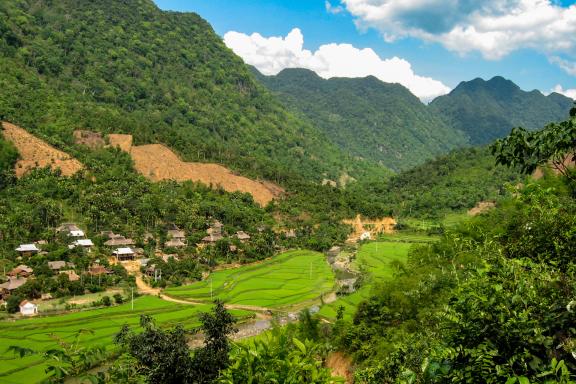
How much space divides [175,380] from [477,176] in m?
99.8

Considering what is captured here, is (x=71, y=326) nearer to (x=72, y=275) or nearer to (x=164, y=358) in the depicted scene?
(x=72, y=275)

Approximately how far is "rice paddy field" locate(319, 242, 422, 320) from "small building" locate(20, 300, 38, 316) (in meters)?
23.5

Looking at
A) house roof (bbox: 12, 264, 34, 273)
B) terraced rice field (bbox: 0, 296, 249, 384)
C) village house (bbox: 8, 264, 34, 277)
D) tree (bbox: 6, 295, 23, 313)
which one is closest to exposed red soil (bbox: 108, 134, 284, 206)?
house roof (bbox: 12, 264, 34, 273)

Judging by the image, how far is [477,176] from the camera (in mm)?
101188

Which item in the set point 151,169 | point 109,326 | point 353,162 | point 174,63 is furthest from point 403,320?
point 353,162

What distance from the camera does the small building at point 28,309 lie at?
115 feet

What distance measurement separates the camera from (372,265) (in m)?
57.2

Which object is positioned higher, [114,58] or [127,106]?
[114,58]

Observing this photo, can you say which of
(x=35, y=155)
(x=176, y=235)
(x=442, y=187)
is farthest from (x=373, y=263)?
(x=442, y=187)

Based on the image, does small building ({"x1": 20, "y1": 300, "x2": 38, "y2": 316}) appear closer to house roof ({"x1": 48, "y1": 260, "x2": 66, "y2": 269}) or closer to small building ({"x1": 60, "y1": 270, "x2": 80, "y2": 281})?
small building ({"x1": 60, "y1": 270, "x2": 80, "y2": 281})

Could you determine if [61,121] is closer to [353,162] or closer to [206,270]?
[206,270]

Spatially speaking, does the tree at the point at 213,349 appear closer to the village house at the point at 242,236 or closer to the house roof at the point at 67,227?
the house roof at the point at 67,227

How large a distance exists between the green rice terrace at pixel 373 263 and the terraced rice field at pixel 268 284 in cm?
419

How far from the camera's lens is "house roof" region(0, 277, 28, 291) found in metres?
37.1
